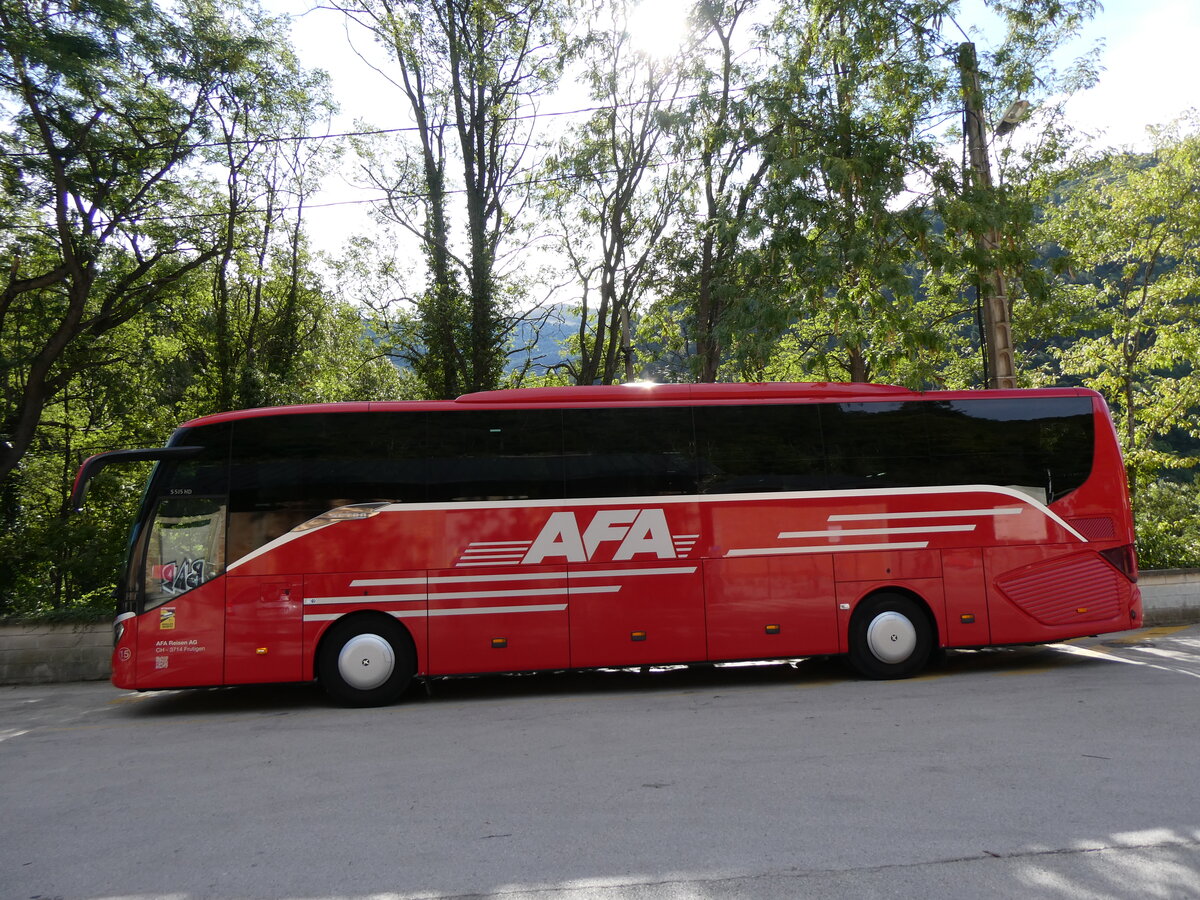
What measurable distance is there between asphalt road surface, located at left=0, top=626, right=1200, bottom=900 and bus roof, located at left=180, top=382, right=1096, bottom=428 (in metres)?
3.17

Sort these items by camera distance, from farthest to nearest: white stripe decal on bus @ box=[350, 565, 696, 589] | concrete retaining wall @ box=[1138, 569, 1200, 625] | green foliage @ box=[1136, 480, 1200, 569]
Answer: green foliage @ box=[1136, 480, 1200, 569]
concrete retaining wall @ box=[1138, 569, 1200, 625]
white stripe decal on bus @ box=[350, 565, 696, 589]

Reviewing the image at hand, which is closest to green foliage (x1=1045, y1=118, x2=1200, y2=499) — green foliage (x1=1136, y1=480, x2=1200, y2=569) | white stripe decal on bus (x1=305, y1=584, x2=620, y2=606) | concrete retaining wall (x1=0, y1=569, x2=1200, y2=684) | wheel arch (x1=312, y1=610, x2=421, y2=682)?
green foliage (x1=1136, y1=480, x2=1200, y2=569)

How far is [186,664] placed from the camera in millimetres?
9062

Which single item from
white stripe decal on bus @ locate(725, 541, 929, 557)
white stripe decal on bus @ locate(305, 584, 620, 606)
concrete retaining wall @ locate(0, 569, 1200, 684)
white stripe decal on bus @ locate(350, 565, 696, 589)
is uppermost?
white stripe decal on bus @ locate(725, 541, 929, 557)

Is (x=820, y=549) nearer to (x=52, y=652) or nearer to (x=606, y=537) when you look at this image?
(x=606, y=537)

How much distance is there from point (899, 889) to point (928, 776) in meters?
2.00

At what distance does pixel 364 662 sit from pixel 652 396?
13.9 ft

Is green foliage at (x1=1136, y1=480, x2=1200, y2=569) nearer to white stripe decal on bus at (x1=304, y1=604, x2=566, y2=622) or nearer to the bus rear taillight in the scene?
the bus rear taillight

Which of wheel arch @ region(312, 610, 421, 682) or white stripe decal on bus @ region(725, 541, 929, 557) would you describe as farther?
white stripe decal on bus @ region(725, 541, 929, 557)

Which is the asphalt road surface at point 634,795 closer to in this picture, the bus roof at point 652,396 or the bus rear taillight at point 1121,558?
the bus rear taillight at point 1121,558

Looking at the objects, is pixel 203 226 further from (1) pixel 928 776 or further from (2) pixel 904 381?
(1) pixel 928 776

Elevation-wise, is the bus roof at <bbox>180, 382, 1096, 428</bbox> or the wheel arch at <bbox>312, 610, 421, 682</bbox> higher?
the bus roof at <bbox>180, 382, 1096, 428</bbox>

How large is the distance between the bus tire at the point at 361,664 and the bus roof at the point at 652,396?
7.59ft

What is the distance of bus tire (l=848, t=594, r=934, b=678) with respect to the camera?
9938mm
